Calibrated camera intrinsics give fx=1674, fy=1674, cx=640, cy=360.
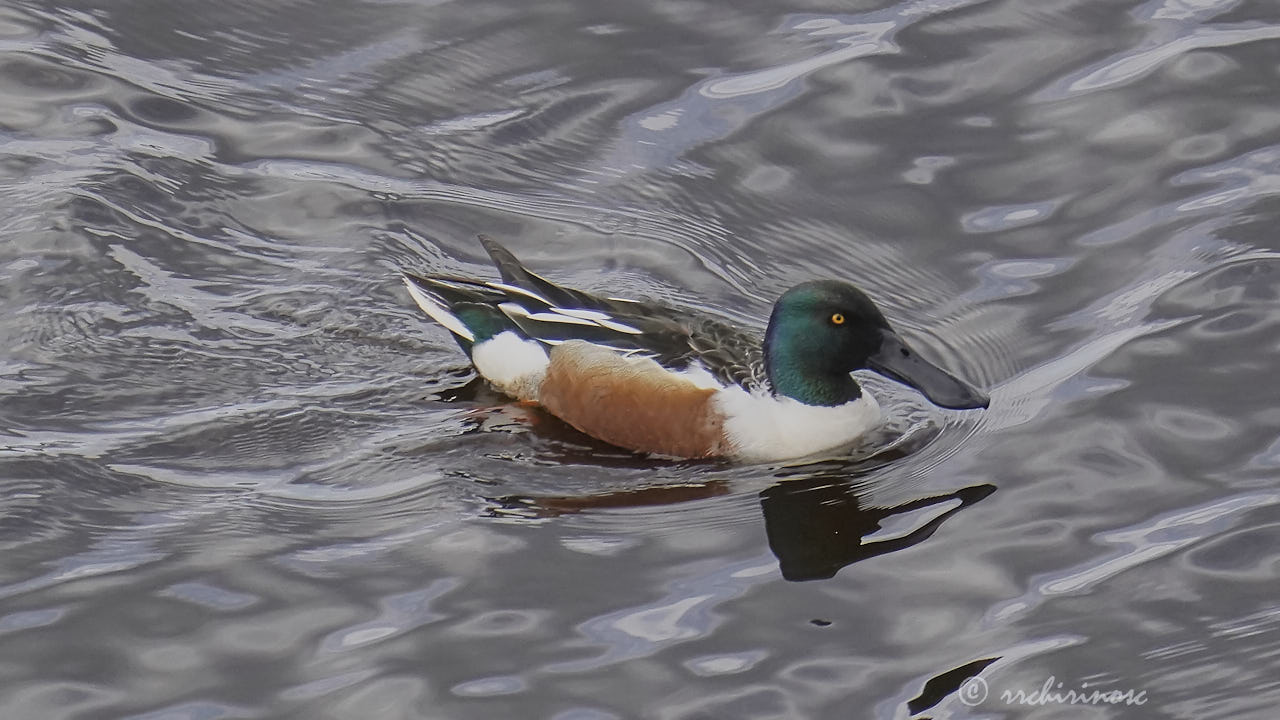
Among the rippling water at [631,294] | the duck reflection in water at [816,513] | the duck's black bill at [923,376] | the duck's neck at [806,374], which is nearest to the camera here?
the rippling water at [631,294]

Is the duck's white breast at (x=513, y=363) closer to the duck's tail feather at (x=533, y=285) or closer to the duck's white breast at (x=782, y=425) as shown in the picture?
the duck's tail feather at (x=533, y=285)

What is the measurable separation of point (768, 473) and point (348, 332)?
221cm

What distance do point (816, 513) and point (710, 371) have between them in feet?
3.21

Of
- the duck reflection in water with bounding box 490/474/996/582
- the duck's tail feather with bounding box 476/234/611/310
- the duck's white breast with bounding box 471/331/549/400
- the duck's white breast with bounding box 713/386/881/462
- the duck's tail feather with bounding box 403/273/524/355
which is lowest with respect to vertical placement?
the duck reflection in water with bounding box 490/474/996/582

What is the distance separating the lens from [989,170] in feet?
28.9

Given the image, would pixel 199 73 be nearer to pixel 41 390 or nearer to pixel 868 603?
pixel 41 390

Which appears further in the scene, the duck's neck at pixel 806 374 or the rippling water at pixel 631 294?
the duck's neck at pixel 806 374

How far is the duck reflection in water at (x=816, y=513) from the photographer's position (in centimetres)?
607

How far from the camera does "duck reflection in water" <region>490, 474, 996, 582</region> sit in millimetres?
6070

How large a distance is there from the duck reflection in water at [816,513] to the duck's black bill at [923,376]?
0.45 metres

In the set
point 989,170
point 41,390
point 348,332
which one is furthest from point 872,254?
point 41,390

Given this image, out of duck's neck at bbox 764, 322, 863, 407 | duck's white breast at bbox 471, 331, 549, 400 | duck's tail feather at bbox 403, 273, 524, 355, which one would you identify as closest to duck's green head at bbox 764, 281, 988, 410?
duck's neck at bbox 764, 322, 863, 407

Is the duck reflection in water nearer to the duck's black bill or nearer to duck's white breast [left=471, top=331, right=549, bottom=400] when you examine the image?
the duck's black bill

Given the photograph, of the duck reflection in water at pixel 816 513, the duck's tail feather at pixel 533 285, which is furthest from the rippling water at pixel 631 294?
the duck's tail feather at pixel 533 285
